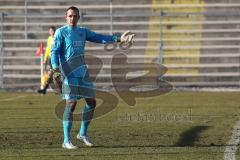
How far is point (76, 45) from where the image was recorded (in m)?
10.1

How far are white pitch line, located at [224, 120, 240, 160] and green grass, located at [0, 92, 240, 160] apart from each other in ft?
0.26

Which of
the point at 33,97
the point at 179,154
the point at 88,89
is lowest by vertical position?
the point at 33,97

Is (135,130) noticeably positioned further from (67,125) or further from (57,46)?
(57,46)

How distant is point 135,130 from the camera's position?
1211cm

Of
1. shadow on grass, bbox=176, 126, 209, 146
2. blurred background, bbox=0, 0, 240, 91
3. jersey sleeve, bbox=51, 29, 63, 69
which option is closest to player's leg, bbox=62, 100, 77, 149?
jersey sleeve, bbox=51, 29, 63, 69

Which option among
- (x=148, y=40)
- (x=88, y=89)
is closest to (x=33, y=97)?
(x=148, y=40)

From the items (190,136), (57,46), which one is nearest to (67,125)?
(57,46)

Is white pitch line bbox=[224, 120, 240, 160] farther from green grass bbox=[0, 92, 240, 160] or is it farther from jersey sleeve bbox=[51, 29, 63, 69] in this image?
jersey sleeve bbox=[51, 29, 63, 69]

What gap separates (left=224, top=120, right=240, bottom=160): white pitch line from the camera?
29.7 feet

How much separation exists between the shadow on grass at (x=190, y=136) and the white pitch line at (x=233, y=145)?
1.75 feet

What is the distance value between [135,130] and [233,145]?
2368mm

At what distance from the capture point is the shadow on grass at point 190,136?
10.5m

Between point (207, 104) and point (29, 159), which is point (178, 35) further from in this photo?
point (29, 159)

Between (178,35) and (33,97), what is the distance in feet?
23.7
